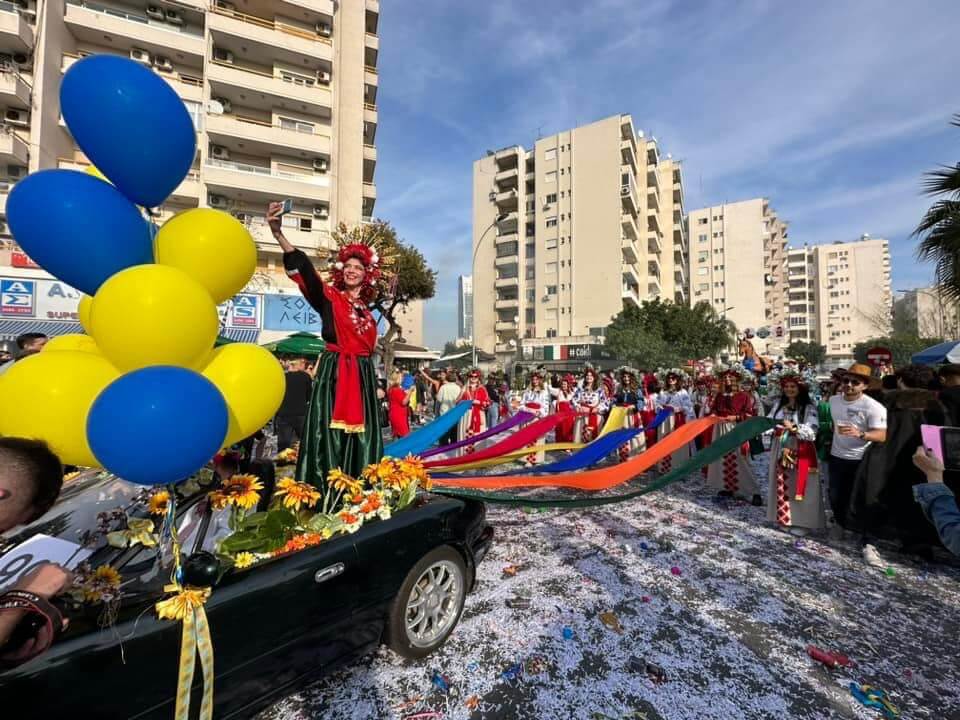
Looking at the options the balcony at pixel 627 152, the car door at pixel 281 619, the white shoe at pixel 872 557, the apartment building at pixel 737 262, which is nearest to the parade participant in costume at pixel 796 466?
the white shoe at pixel 872 557

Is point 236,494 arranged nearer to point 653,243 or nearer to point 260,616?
point 260,616

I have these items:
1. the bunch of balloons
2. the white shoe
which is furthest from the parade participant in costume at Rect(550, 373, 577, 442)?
the bunch of balloons

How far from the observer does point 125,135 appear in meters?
1.78

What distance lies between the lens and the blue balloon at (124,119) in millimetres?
1746

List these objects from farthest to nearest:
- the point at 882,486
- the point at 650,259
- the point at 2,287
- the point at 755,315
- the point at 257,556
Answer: the point at 755,315 < the point at 650,259 < the point at 2,287 < the point at 882,486 < the point at 257,556

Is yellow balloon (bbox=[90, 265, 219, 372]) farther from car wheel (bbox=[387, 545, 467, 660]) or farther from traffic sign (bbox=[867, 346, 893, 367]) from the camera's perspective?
traffic sign (bbox=[867, 346, 893, 367])

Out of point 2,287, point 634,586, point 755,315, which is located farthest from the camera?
point 755,315

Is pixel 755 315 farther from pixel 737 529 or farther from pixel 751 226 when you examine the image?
pixel 737 529

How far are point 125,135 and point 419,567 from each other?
7.98ft

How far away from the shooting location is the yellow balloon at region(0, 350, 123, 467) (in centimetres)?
158

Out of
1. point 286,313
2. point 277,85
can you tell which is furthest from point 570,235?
point 286,313

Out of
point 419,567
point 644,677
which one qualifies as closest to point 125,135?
point 419,567

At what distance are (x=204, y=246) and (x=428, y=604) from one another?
89.0 inches

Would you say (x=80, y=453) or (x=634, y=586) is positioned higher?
(x=80, y=453)
